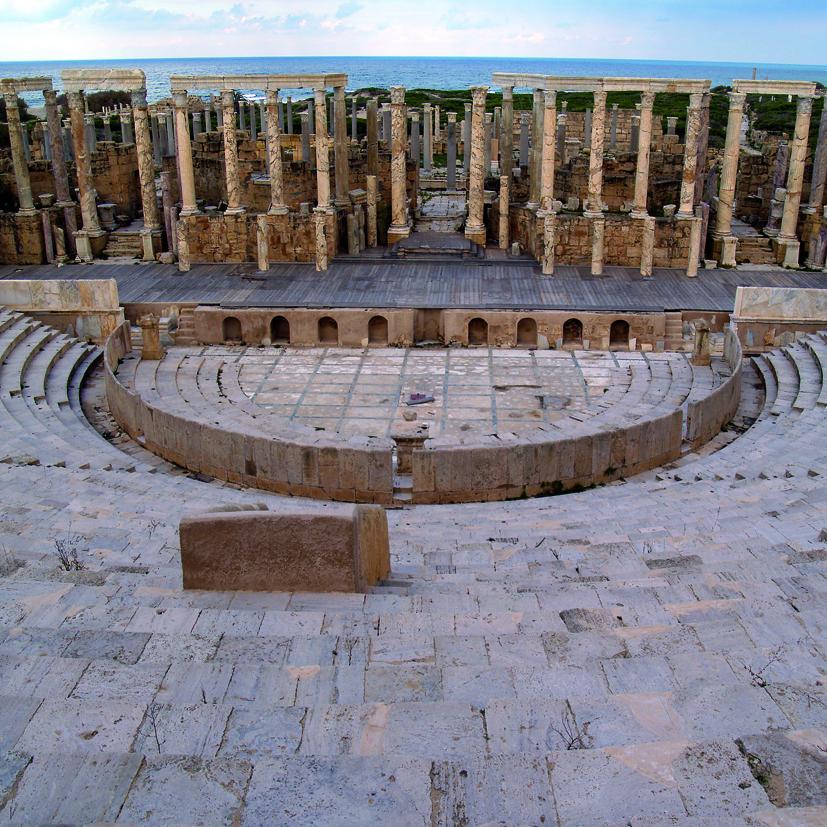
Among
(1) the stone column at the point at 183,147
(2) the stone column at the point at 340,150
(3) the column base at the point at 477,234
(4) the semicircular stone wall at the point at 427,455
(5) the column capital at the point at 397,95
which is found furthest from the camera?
(2) the stone column at the point at 340,150

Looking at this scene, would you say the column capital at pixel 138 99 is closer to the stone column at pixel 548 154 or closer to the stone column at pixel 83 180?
the stone column at pixel 83 180

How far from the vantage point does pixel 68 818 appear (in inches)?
186

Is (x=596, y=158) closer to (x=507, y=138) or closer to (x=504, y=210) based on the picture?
(x=504, y=210)

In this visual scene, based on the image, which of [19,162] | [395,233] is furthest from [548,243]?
[19,162]

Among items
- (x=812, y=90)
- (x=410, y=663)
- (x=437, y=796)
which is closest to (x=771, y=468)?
→ (x=410, y=663)

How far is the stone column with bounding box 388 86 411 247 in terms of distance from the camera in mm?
25766

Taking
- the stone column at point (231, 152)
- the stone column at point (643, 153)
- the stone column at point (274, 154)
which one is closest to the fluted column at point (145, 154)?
the stone column at point (231, 152)

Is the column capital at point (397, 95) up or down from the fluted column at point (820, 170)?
up

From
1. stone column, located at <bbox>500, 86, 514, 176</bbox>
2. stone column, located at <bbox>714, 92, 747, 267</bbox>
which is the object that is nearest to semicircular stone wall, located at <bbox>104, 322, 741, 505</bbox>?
stone column, located at <bbox>714, 92, 747, 267</bbox>

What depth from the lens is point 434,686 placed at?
601 centimetres

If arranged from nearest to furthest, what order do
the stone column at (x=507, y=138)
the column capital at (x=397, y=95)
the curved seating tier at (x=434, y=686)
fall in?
the curved seating tier at (x=434, y=686) → the column capital at (x=397, y=95) → the stone column at (x=507, y=138)

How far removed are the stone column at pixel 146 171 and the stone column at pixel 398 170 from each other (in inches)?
257

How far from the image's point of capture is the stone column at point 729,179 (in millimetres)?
24359

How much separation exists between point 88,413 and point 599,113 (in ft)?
48.0
